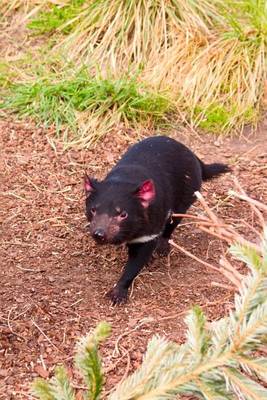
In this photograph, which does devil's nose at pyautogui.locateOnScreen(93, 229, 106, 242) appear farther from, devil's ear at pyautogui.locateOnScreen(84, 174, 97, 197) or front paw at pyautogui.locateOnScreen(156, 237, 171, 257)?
front paw at pyautogui.locateOnScreen(156, 237, 171, 257)

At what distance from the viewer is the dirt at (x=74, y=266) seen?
10.4 ft

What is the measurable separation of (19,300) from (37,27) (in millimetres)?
3054

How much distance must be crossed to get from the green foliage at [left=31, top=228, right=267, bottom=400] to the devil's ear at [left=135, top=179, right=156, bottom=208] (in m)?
2.15

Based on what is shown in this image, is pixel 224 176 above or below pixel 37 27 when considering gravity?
below

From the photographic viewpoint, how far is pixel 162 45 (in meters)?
5.68

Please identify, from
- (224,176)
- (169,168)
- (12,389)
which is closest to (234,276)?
(12,389)

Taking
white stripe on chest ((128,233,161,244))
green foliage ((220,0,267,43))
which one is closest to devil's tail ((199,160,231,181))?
white stripe on chest ((128,233,161,244))

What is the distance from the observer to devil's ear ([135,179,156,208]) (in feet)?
11.1

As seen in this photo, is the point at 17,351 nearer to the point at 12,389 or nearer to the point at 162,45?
the point at 12,389

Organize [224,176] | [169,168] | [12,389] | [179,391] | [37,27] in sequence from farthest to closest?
[37,27]
[224,176]
[169,168]
[12,389]
[179,391]

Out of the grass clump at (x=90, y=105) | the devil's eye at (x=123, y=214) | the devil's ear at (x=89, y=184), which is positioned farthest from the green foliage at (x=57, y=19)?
the devil's eye at (x=123, y=214)

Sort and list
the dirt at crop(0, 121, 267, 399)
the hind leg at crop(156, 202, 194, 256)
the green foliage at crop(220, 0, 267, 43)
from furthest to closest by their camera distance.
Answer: the green foliage at crop(220, 0, 267, 43)
the hind leg at crop(156, 202, 194, 256)
the dirt at crop(0, 121, 267, 399)

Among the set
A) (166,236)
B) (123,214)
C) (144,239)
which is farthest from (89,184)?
(166,236)

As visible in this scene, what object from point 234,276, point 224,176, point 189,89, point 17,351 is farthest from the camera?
point 189,89
